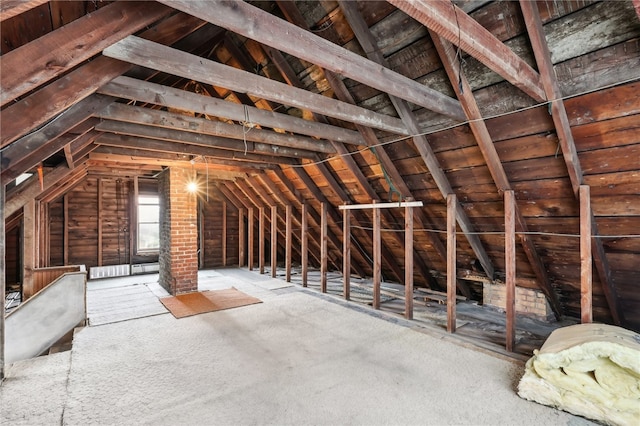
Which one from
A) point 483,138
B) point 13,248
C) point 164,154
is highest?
point 164,154

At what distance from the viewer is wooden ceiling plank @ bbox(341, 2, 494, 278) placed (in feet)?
8.09

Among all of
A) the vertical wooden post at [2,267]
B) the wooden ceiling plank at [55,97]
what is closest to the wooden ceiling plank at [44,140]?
the vertical wooden post at [2,267]

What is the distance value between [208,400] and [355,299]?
307cm

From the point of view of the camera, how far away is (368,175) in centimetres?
416

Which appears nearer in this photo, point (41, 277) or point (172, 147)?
point (172, 147)

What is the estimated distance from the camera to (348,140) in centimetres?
339

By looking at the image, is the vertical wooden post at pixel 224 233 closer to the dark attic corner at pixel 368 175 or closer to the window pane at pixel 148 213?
the window pane at pixel 148 213

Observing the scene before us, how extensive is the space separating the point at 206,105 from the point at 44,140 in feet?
3.54

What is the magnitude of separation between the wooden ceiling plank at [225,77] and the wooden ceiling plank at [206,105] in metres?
0.53

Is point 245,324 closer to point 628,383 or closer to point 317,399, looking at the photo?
point 317,399

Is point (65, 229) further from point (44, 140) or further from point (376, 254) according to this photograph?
point (376, 254)

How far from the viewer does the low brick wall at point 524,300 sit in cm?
393

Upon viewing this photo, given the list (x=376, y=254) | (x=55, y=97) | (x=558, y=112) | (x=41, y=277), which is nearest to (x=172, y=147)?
(x=55, y=97)

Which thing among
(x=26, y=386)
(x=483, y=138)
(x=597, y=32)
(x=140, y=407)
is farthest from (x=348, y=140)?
(x=26, y=386)
